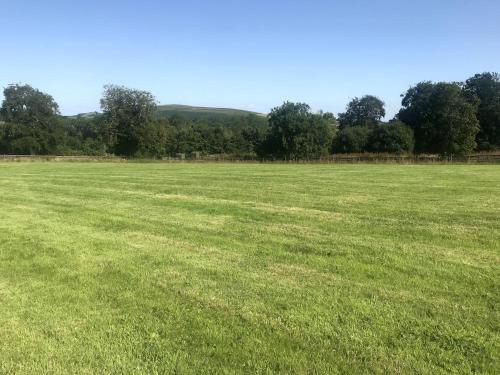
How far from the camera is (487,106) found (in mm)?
90438

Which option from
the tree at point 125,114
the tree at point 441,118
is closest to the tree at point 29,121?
the tree at point 125,114

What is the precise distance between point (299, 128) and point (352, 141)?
55.9ft

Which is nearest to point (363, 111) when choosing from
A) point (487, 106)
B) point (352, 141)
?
point (352, 141)

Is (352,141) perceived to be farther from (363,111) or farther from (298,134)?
(363,111)

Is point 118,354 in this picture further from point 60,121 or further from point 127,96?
point 60,121

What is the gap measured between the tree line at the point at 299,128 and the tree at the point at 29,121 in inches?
6.6

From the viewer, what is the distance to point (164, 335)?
16.3 ft

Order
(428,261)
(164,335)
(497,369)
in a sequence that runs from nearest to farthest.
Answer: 1. (497,369)
2. (164,335)
3. (428,261)

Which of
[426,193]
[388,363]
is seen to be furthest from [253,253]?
[426,193]

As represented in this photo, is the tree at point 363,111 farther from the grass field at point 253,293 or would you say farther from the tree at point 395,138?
the grass field at point 253,293

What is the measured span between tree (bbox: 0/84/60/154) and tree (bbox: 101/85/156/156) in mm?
12557

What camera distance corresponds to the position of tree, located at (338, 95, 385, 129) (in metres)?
132

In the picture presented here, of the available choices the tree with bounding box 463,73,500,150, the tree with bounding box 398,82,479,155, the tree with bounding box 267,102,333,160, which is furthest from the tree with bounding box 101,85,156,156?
the tree with bounding box 463,73,500,150

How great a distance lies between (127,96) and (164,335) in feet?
340
